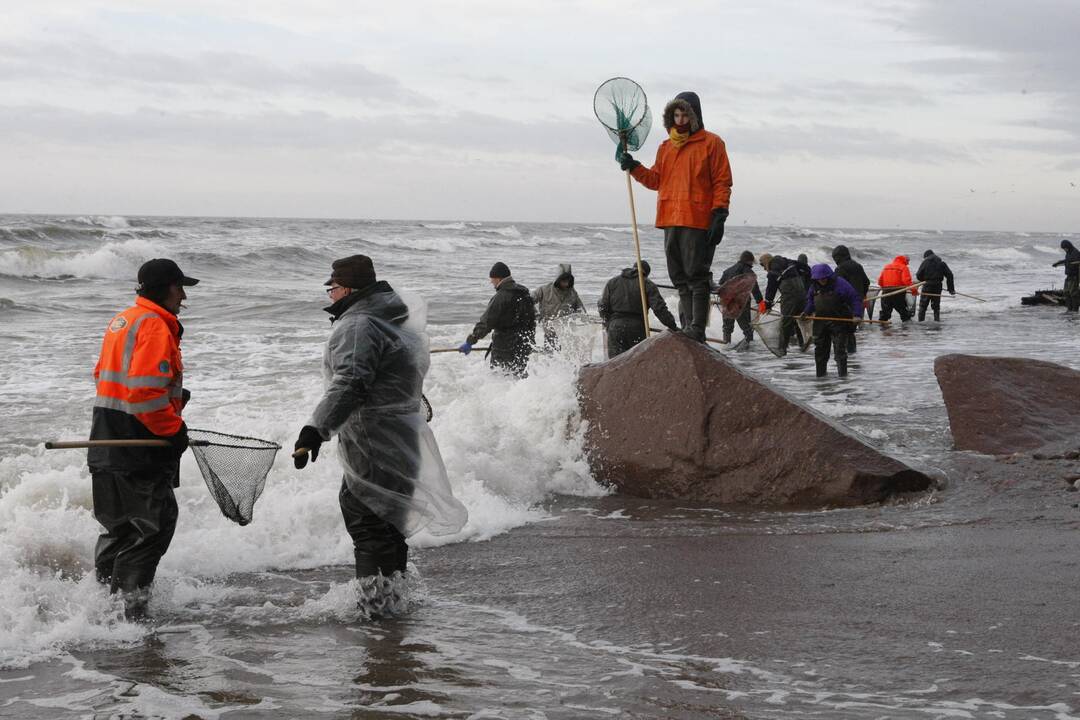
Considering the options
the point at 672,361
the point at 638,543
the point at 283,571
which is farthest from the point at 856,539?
the point at 283,571

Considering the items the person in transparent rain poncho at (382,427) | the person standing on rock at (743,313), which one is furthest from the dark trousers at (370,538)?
the person standing on rock at (743,313)

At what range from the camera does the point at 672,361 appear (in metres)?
8.11

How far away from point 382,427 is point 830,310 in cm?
1041

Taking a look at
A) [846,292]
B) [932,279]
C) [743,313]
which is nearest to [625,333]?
[846,292]

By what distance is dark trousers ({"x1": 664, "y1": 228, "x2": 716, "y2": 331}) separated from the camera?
26.4 feet

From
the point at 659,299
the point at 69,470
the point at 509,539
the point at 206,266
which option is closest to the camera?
the point at 509,539

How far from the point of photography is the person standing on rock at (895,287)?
22547mm

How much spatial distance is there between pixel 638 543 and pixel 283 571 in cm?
216

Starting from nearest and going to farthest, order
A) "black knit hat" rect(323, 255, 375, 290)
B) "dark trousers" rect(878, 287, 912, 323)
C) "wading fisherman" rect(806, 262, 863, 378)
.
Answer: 1. "black knit hat" rect(323, 255, 375, 290)
2. "wading fisherman" rect(806, 262, 863, 378)
3. "dark trousers" rect(878, 287, 912, 323)

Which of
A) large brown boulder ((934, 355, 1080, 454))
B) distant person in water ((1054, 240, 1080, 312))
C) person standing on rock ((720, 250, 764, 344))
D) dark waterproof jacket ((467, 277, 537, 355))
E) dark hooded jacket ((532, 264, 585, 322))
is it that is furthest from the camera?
distant person in water ((1054, 240, 1080, 312))

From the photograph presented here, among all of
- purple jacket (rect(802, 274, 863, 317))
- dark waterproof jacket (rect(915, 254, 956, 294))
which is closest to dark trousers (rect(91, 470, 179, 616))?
purple jacket (rect(802, 274, 863, 317))

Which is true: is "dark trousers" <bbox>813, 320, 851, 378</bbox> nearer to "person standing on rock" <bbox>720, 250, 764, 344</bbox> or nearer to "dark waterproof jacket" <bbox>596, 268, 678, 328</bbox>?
"person standing on rock" <bbox>720, 250, 764, 344</bbox>

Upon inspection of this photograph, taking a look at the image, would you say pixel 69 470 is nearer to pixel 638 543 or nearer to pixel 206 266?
pixel 638 543

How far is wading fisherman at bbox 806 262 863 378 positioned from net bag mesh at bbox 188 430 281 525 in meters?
10.3
